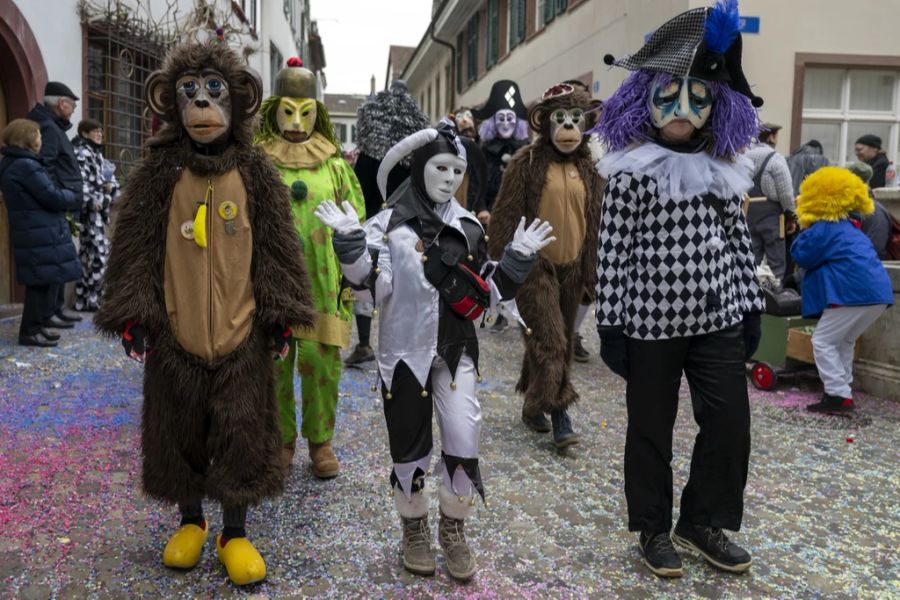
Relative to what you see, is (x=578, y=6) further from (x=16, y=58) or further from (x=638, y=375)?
(x=638, y=375)

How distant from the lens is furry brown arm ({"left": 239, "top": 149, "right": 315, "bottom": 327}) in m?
3.09

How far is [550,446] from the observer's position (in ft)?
15.7

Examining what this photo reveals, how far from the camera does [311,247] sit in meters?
4.03

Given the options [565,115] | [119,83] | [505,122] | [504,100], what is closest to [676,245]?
[565,115]

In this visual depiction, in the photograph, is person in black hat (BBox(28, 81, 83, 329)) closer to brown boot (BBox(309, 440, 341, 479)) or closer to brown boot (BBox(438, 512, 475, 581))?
brown boot (BBox(309, 440, 341, 479))

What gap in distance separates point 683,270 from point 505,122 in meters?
5.17

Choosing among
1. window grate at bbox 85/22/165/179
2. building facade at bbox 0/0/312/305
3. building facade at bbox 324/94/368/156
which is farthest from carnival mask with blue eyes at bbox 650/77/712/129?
building facade at bbox 324/94/368/156

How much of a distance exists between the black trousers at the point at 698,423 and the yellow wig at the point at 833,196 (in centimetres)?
288

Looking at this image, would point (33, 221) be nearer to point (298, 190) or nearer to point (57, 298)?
point (57, 298)

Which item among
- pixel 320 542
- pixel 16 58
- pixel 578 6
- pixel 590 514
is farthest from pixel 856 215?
pixel 578 6

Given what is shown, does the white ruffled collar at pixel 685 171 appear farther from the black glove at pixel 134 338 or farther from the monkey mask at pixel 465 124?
the monkey mask at pixel 465 124

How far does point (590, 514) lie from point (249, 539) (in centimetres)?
156

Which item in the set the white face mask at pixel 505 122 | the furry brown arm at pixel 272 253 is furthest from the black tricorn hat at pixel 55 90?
the furry brown arm at pixel 272 253

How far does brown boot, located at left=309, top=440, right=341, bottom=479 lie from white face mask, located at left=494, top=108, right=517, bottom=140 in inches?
185
